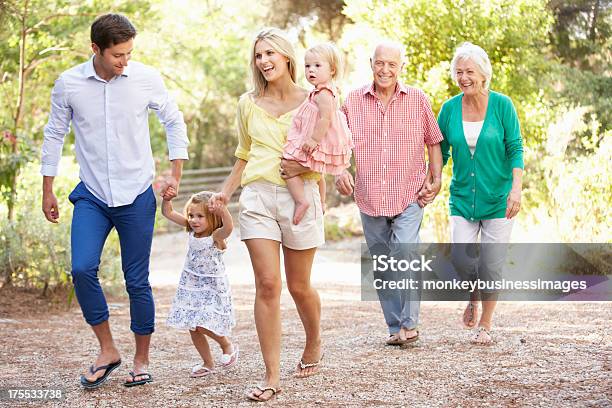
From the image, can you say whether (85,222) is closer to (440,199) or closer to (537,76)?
(440,199)

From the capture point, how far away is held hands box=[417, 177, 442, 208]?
5.36 meters

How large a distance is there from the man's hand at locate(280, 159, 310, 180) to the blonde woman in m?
0.05

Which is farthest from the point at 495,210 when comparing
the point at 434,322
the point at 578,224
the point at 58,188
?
the point at 58,188

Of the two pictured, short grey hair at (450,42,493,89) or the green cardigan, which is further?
the green cardigan

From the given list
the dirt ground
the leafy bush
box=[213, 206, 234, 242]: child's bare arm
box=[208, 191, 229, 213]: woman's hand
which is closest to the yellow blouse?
box=[208, 191, 229, 213]: woman's hand

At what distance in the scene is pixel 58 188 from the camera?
30.7 feet

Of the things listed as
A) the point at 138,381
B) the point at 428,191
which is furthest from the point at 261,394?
the point at 428,191

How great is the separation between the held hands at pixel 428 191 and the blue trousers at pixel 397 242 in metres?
0.04

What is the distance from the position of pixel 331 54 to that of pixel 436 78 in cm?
559

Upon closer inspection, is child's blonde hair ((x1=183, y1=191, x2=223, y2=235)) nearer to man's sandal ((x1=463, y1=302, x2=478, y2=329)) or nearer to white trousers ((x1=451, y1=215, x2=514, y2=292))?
white trousers ((x1=451, y1=215, x2=514, y2=292))

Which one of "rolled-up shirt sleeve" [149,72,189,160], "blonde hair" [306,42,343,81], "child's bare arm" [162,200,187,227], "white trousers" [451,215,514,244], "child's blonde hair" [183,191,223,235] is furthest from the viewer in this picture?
"white trousers" [451,215,514,244]

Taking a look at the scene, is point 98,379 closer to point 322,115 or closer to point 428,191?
point 322,115

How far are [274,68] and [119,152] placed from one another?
0.84 metres

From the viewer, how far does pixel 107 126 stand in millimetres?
4461
